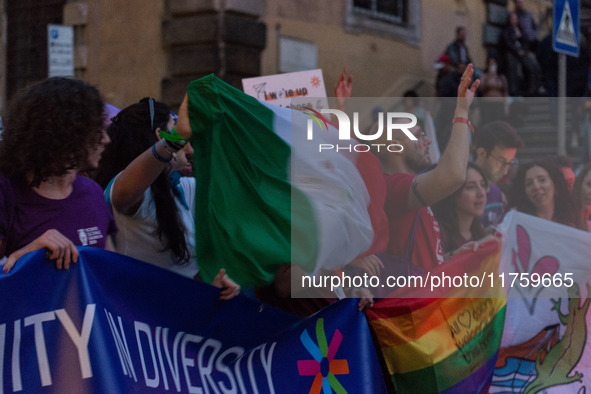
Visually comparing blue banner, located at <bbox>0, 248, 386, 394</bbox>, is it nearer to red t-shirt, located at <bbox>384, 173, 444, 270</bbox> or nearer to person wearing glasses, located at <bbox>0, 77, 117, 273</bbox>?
person wearing glasses, located at <bbox>0, 77, 117, 273</bbox>

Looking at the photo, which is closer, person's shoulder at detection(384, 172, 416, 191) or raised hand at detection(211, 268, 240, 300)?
raised hand at detection(211, 268, 240, 300)

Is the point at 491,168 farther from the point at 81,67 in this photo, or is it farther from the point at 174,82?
the point at 81,67

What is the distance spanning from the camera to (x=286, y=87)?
5.38m

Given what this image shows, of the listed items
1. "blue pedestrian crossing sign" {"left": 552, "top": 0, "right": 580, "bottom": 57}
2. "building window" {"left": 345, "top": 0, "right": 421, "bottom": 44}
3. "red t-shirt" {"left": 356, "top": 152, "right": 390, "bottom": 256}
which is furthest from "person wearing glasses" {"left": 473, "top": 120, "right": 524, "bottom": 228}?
"building window" {"left": 345, "top": 0, "right": 421, "bottom": 44}

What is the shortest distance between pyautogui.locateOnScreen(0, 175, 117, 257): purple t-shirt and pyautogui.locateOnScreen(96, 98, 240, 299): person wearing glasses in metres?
0.16

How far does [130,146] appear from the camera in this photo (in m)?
3.79

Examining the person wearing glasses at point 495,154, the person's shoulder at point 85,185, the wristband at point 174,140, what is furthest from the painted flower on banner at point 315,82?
the person's shoulder at point 85,185

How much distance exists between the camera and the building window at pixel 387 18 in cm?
1333

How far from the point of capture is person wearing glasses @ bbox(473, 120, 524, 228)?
18.2ft

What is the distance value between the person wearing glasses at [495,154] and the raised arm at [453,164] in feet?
4.57

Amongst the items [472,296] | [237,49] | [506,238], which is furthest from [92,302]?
[237,49]

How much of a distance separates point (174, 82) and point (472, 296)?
291 inches

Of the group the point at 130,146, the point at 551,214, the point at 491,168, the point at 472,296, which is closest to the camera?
the point at 130,146

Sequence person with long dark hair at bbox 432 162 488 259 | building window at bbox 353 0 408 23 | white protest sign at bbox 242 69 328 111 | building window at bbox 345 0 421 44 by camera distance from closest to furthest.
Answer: person with long dark hair at bbox 432 162 488 259
white protest sign at bbox 242 69 328 111
building window at bbox 345 0 421 44
building window at bbox 353 0 408 23
